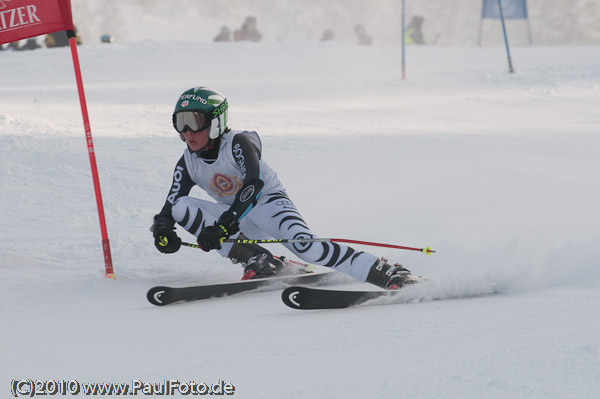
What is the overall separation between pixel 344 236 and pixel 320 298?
2.25 metres

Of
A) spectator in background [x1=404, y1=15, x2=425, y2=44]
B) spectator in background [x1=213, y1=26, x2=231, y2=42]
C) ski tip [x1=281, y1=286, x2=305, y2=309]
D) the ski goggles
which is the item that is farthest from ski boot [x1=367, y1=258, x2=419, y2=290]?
spectator in background [x1=213, y1=26, x2=231, y2=42]

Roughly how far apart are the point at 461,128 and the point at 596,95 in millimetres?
4106

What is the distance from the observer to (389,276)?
4.21 m

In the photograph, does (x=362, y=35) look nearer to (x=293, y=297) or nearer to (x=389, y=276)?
(x=389, y=276)

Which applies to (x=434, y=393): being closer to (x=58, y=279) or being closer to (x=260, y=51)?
(x=58, y=279)

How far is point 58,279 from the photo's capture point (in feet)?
15.6

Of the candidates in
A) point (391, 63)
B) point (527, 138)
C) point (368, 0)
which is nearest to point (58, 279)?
point (527, 138)

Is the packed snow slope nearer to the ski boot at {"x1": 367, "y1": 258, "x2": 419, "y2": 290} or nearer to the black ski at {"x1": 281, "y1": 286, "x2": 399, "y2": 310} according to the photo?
the black ski at {"x1": 281, "y1": 286, "x2": 399, "y2": 310}

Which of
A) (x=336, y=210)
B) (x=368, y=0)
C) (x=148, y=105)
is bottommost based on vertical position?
(x=336, y=210)

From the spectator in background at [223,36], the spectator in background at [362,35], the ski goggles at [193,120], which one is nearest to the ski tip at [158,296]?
the ski goggles at [193,120]

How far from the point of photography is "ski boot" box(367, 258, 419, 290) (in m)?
4.17

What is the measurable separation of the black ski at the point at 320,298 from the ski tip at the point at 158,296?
2.39 ft

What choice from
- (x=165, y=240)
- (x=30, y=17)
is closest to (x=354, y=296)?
(x=165, y=240)

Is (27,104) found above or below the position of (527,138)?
above
